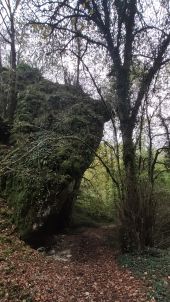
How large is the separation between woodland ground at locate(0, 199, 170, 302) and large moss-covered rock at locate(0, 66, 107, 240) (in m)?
0.58

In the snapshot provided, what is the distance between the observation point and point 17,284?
5.02 meters

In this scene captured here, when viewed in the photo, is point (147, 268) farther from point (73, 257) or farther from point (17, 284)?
point (17, 284)

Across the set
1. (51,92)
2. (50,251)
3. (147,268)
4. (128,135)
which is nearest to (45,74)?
(51,92)

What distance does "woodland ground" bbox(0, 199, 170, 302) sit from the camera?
4.84 metres

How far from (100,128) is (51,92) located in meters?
2.55

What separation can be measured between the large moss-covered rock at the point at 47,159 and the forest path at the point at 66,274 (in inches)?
26.7

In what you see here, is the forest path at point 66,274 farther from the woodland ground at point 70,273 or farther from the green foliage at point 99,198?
the green foliage at point 99,198

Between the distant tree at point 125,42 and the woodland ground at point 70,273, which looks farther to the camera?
the distant tree at point 125,42

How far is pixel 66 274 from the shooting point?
5629 mm

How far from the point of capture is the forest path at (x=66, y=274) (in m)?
4.84

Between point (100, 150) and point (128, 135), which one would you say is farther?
point (100, 150)

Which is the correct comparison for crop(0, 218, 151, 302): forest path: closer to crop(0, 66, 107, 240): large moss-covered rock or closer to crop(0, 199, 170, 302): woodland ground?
crop(0, 199, 170, 302): woodland ground

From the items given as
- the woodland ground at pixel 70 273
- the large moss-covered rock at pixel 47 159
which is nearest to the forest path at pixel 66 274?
the woodland ground at pixel 70 273

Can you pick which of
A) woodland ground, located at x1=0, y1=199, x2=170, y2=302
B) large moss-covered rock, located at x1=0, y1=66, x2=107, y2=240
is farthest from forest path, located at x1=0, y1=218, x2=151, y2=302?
large moss-covered rock, located at x1=0, y1=66, x2=107, y2=240
